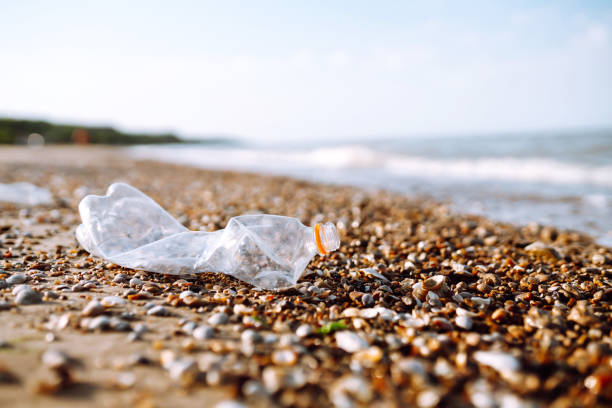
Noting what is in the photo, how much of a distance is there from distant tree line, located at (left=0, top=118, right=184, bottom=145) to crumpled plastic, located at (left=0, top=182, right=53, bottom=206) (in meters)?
38.3

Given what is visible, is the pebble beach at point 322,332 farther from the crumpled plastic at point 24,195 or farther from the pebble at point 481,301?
the crumpled plastic at point 24,195

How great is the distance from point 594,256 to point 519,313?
197cm

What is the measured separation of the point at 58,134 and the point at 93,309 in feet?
167

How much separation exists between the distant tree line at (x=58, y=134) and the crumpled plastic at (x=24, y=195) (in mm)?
38298

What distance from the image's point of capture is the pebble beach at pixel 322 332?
4.77 ft

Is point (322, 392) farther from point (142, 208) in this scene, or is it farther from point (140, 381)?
point (142, 208)

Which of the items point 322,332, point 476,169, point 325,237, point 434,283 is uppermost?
point 476,169

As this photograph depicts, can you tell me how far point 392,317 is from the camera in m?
2.14

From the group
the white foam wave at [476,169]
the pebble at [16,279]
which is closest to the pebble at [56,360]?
the pebble at [16,279]

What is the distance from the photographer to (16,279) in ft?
8.12

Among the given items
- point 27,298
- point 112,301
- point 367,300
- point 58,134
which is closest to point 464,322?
point 367,300

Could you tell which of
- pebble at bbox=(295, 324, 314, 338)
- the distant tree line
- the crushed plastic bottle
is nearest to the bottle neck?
the crushed plastic bottle

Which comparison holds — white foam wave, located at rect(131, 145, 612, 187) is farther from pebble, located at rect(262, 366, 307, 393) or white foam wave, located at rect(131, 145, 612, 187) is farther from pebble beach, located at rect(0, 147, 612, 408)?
pebble, located at rect(262, 366, 307, 393)

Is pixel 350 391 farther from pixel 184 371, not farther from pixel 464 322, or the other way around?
pixel 464 322
